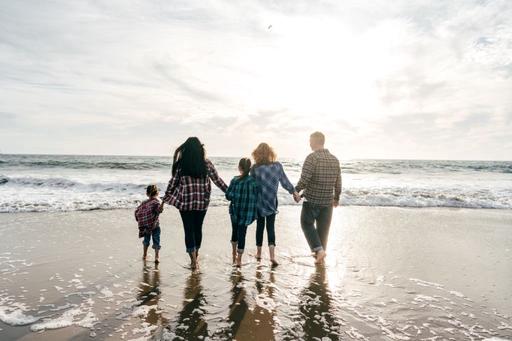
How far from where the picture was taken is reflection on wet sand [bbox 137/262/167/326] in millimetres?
3881

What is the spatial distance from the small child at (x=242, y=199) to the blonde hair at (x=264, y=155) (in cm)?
24

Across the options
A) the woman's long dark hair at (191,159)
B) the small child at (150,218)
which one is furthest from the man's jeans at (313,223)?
the small child at (150,218)

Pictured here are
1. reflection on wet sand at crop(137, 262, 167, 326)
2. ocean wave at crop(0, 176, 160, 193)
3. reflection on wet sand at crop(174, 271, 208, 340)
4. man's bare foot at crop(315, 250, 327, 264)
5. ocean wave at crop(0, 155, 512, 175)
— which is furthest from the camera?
Result: ocean wave at crop(0, 155, 512, 175)

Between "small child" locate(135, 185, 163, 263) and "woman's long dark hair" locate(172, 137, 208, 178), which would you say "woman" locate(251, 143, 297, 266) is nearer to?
"woman's long dark hair" locate(172, 137, 208, 178)

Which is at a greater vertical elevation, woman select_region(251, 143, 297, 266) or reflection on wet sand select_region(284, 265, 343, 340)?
woman select_region(251, 143, 297, 266)

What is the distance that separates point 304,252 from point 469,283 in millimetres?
2888

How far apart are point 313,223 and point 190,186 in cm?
230

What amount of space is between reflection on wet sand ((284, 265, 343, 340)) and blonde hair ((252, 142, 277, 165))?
85.1 inches

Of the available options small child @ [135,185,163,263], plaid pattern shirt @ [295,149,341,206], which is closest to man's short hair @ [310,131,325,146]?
plaid pattern shirt @ [295,149,341,206]

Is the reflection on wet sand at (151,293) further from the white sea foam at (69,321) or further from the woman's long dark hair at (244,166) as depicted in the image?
the woman's long dark hair at (244,166)

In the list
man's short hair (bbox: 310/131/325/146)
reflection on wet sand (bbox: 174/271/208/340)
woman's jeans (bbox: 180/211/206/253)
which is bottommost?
reflection on wet sand (bbox: 174/271/208/340)

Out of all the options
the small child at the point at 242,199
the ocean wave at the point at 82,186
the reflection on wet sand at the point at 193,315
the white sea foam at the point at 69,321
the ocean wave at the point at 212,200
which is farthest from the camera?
the ocean wave at the point at 82,186

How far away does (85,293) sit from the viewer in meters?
4.66

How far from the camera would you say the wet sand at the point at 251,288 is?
3721 millimetres
